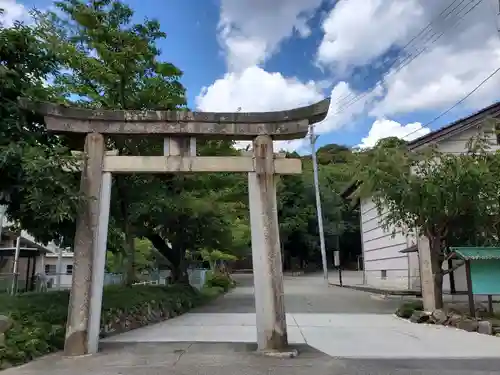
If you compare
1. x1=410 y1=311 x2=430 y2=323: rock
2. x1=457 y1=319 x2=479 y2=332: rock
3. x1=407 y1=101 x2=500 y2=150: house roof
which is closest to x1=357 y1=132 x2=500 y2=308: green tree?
x1=410 y1=311 x2=430 y2=323: rock

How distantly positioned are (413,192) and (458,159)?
1471mm

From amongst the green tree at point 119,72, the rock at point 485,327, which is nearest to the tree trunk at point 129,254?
the green tree at point 119,72

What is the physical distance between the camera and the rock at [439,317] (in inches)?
444

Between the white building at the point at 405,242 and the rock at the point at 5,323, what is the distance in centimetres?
1138

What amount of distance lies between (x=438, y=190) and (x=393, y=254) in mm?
12012

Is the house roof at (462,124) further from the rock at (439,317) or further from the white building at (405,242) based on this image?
the rock at (439,317)

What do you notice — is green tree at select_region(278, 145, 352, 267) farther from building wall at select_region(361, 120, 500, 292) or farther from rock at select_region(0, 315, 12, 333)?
rock at select_region(0, 315, 12, 333)

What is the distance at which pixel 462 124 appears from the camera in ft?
58.9

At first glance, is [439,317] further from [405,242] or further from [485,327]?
[405,242]

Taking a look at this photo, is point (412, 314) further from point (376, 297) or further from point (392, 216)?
point (376, 297)

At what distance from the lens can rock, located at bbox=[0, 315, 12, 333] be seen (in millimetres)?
6770

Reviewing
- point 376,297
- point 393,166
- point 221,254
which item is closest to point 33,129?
point 393,166

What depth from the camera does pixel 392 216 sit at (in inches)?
511

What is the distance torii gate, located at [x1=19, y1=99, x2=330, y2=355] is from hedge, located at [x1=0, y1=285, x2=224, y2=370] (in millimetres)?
765
